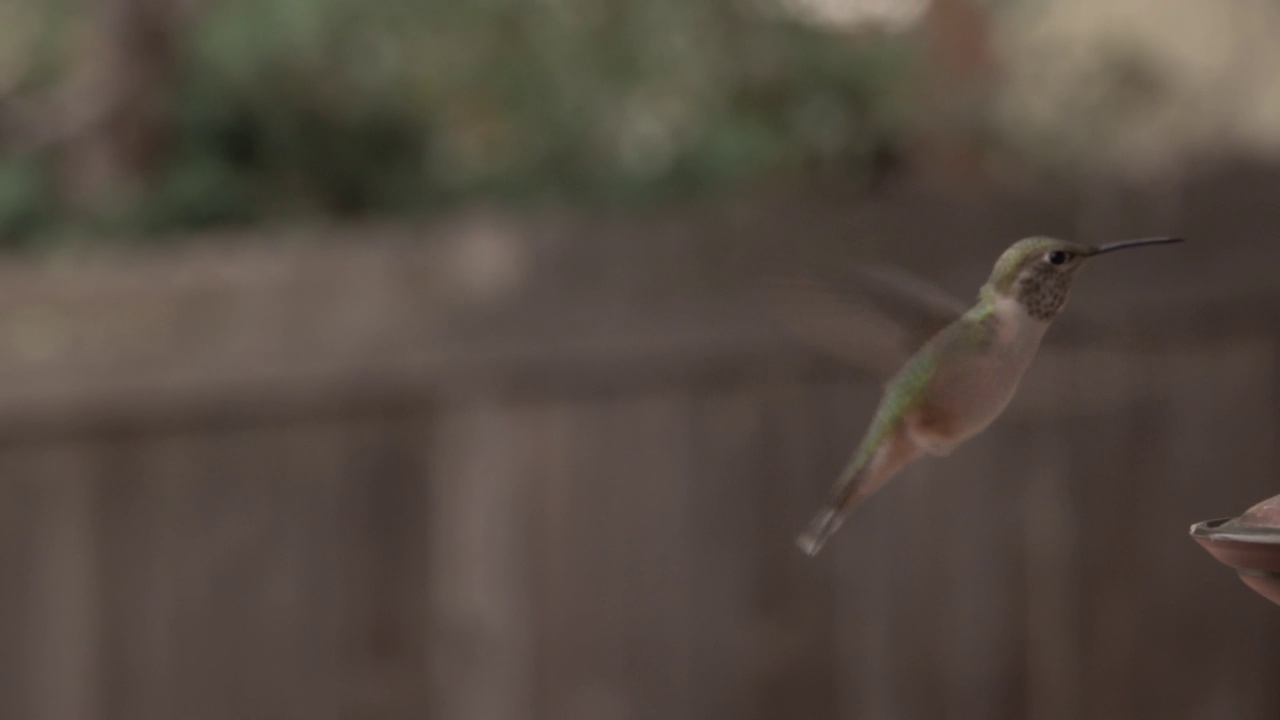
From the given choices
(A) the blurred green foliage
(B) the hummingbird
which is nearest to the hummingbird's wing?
(B) the hummingbird

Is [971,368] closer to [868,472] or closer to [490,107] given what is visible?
[868,472]

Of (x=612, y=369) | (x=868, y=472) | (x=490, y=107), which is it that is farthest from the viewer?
(x=490, y=107)

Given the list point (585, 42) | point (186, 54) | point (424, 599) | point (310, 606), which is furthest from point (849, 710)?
point (186, 54)

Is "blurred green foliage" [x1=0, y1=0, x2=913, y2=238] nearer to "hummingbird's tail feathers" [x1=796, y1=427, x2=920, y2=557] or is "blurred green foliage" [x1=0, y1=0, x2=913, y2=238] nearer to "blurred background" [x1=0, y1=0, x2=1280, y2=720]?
"blurred background" [x1=0, y1=0, x2=1280, y2=720]

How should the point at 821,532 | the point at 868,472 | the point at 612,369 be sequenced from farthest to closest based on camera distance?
the point at 612,369 < the point at 868,472 < the point at 821,532

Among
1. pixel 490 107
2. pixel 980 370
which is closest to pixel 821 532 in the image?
pixel 980 370

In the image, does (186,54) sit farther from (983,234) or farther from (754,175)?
(983,234)
